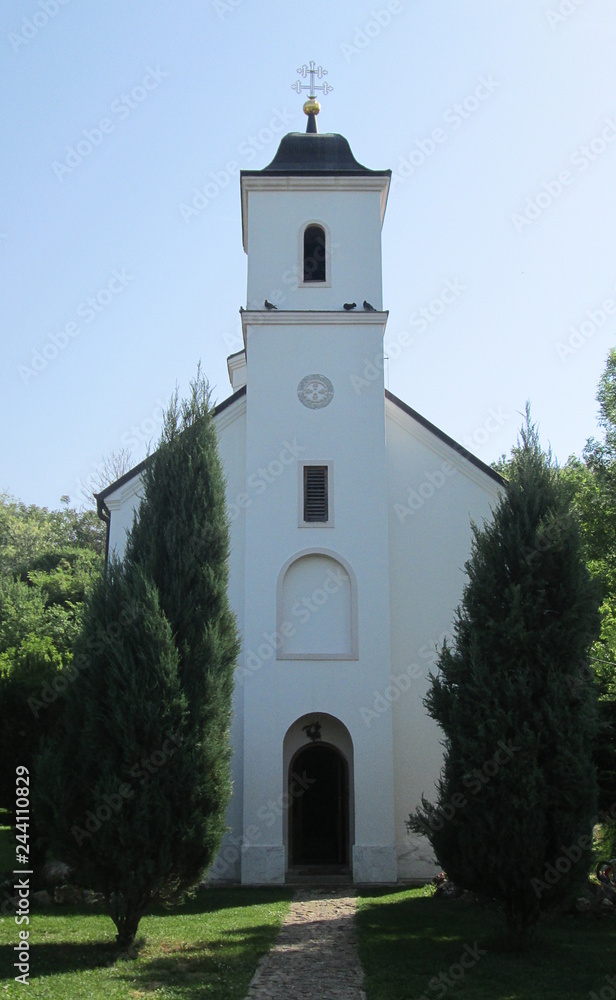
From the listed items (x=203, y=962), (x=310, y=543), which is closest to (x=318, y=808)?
(x=310, y=543)

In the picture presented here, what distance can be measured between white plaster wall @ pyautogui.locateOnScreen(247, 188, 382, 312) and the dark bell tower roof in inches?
17.3

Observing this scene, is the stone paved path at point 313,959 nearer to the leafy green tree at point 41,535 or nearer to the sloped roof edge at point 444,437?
the sloped roof edge at point 444,437

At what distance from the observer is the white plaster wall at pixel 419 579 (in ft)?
56.1

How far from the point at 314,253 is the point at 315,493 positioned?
19.4 ft

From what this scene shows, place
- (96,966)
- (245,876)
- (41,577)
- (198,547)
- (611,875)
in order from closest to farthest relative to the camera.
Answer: (96,966)
(198,547)
(611,875)
(245,876)
(41,577)

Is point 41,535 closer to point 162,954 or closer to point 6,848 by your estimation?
point 6,848

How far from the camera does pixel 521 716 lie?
35.8 ft

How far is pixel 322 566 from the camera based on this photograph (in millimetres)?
17797

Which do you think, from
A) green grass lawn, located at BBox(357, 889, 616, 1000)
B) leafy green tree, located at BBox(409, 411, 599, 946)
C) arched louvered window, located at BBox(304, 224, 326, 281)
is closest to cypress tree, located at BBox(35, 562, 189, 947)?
green grass lawn, located at BBox(357, 889, 616, 1000)

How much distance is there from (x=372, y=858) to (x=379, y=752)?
76.5 inches

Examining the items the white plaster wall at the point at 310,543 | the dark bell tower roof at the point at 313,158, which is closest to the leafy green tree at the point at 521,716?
the white plaster wall at the point at 310,543

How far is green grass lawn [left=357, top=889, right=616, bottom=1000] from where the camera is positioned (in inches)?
361

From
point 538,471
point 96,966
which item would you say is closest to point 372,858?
point 96,966

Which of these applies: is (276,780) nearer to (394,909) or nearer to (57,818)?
(394,909)
